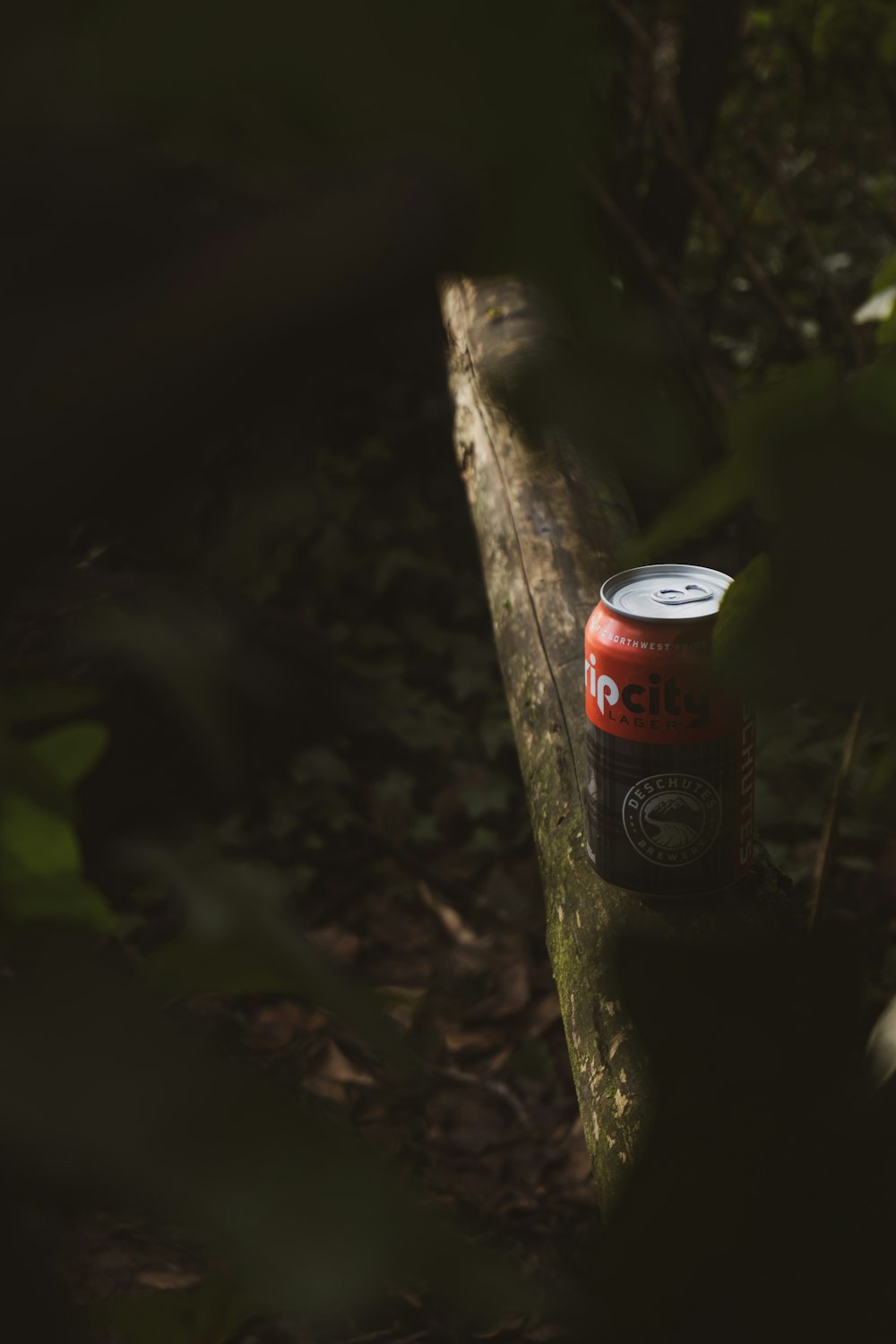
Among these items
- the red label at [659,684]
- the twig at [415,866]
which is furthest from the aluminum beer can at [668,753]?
the twig at [415,866]

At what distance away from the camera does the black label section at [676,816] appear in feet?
3.68

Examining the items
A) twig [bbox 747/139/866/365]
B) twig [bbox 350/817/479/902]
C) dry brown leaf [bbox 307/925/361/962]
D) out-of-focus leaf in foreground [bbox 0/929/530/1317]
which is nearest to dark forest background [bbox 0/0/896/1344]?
out-of-focus leaf in foreground [bbox 0/929/530/1317]

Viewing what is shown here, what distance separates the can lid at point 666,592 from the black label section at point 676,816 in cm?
13

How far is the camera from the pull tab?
3.77ft

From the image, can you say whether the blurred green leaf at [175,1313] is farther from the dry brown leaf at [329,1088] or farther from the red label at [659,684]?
the dry brown leaf at [329,1088]

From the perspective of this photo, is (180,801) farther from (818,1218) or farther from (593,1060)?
(818,1218)

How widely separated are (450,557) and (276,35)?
317cm

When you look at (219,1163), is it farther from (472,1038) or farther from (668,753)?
(472,1038)

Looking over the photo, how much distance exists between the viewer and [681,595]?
1.16 metres

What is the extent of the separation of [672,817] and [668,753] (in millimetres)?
65

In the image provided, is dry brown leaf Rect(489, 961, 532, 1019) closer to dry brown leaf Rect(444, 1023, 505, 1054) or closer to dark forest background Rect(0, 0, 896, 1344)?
dry brown leaf Rect(444, 1023, 505, 1054)

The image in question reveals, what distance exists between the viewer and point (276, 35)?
7.0 inches

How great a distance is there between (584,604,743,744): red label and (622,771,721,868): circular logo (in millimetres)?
47

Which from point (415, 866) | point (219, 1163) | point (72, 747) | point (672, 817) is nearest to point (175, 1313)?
point (219, 1163)
